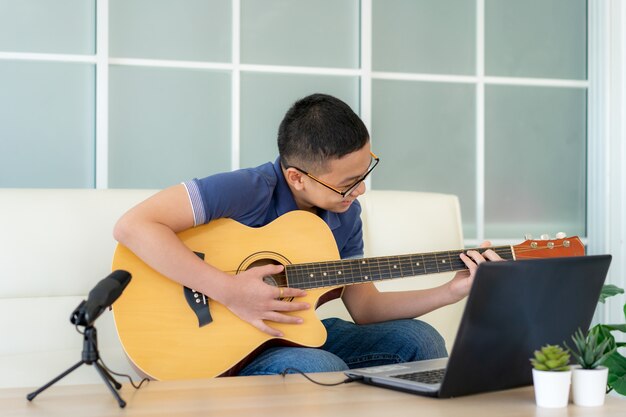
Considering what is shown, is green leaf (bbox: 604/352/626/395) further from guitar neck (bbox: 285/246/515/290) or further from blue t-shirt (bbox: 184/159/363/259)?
blue t-shirt (bbox: 184/159/363/259)

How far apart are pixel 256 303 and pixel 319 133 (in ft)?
1.38

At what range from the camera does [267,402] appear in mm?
1097

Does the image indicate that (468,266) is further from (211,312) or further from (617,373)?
(617,373)

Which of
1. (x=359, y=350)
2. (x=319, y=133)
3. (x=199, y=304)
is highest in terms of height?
(x=319, y=133)

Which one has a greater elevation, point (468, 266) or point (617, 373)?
point (468, 266)

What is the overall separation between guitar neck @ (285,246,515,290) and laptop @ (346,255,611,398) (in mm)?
480

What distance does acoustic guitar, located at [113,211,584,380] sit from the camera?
1.59 metres

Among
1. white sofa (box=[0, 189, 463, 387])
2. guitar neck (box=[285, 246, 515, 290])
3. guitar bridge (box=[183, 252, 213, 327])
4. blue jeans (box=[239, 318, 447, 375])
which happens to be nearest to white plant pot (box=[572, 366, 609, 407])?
blue jeans (box=[239, 318, 447, 375])

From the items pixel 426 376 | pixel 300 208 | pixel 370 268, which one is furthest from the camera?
pixel 300 208

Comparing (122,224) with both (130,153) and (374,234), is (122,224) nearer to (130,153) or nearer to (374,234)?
(374,234)

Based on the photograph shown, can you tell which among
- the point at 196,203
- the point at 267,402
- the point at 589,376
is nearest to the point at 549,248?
the point at 589,376

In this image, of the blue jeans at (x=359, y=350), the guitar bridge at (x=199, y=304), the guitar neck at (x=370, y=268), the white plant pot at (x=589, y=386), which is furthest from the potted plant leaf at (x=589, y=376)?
the guitar bridge at (x=199, y=304)

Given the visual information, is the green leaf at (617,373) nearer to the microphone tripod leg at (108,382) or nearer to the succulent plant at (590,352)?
the succulent plant at (590,352)

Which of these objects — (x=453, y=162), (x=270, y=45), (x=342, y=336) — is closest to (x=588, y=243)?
(x=453, y=162)
